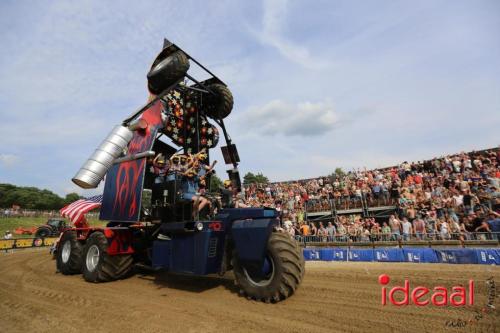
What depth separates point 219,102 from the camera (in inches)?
343

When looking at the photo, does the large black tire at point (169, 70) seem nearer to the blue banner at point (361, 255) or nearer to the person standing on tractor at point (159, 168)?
the person standing on tractor at point (159, 168)

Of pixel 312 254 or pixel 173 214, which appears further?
pixel 312 254

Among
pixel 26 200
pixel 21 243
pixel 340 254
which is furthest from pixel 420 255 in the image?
pixel 26 200

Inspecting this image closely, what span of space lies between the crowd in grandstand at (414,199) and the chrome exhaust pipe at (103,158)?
4.30m

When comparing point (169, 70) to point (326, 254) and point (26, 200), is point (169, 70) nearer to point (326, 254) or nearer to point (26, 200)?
point (326, 254)

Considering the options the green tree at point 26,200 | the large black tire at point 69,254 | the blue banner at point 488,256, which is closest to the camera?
the blue banner at point 488,256

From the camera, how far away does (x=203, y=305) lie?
16.1 feet

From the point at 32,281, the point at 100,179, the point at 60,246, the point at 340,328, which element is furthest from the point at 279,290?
the point at 60,246

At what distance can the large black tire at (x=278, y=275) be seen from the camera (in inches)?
184

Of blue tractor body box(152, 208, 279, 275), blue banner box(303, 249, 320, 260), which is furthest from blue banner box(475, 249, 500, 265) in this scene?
blue tractor body box(152, 208, 279, 275)

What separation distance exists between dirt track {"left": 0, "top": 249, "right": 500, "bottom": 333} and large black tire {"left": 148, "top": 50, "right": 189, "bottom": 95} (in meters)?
5.00

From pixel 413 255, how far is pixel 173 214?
784cm

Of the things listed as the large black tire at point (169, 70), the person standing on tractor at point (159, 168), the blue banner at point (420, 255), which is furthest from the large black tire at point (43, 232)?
the blue banner at point (420, 255)

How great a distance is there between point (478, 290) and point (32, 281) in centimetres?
1014
